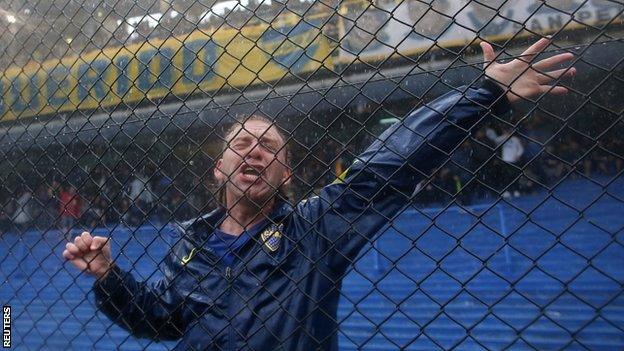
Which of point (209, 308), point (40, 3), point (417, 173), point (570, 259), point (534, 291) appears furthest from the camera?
point (570, 259)

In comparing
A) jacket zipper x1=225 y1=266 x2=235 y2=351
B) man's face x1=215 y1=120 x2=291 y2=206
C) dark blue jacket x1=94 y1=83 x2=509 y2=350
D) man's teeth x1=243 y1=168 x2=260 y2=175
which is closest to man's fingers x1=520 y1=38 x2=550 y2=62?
dark blue jacket x1=94 y1=83 x2=509 y2=350

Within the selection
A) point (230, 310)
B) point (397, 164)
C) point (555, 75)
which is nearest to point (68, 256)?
point (230, 310)

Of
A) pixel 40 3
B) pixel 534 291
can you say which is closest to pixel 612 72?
pixel 40 3

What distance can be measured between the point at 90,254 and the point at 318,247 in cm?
80

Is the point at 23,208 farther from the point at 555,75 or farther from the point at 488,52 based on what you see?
the point at 555,75

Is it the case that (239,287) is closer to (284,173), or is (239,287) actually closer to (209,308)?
(209,308)

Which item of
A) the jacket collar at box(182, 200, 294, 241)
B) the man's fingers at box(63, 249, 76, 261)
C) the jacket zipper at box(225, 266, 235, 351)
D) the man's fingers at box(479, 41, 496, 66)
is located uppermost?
the man's fingers at box(479, 41, 496, 66)

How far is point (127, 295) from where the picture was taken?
1.78m

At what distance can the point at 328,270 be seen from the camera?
5.02 feet

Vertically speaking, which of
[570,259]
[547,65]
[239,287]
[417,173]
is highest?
[570,259]

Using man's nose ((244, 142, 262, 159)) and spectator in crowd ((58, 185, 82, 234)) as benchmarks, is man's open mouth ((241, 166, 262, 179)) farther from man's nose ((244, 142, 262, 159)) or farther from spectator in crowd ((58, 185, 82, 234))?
spectator in crowd ((58, 185, 82, 234))

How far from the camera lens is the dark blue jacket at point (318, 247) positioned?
1.46 m

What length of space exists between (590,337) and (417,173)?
264 cm

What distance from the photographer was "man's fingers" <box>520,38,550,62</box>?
49.4 inches
